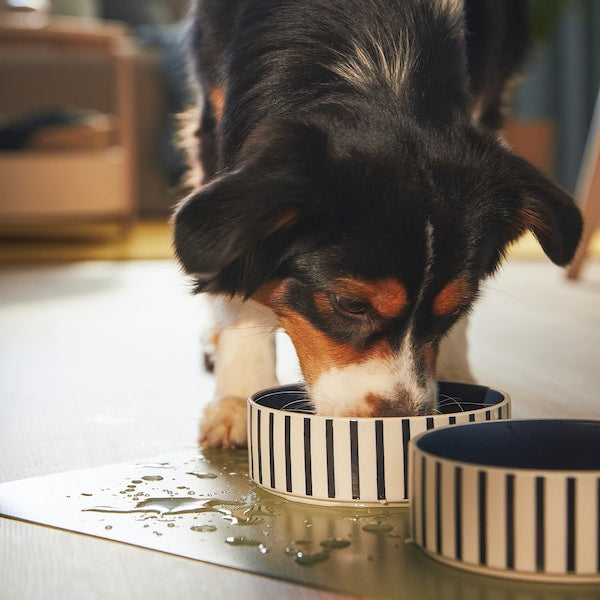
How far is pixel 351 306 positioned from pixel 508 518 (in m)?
0.55

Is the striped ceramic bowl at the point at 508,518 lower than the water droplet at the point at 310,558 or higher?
higher

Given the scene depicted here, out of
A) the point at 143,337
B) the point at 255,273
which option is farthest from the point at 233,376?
the point at 143,337

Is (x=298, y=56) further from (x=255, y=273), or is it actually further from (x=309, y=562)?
(x=309, y=562)

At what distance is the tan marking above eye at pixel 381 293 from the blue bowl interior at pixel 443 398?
0.23 metres

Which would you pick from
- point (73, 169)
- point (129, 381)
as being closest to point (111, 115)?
point (73, 169)

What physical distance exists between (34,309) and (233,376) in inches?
77.0

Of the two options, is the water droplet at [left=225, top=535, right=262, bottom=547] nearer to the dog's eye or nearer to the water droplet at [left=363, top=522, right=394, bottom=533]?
the water droplet at [left=363, top=522, right=394, bottom=533]

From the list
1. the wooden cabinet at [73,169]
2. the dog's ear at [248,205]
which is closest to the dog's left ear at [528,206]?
the dog's ear at [248,205]

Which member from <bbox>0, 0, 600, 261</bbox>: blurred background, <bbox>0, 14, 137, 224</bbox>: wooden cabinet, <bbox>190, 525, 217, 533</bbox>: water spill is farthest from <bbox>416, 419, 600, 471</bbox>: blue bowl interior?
<bbox>0, 14, 137, 224</bbox>: wooden cabinet

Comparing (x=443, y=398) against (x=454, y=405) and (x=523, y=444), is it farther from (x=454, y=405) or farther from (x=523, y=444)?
(x=523, y=444)

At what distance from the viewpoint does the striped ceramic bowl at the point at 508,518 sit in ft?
3.93

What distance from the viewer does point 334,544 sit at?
4.66ft

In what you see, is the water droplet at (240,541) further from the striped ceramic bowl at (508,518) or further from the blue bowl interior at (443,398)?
the blue bowl interior at (443,398)

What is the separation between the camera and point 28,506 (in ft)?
5.27
